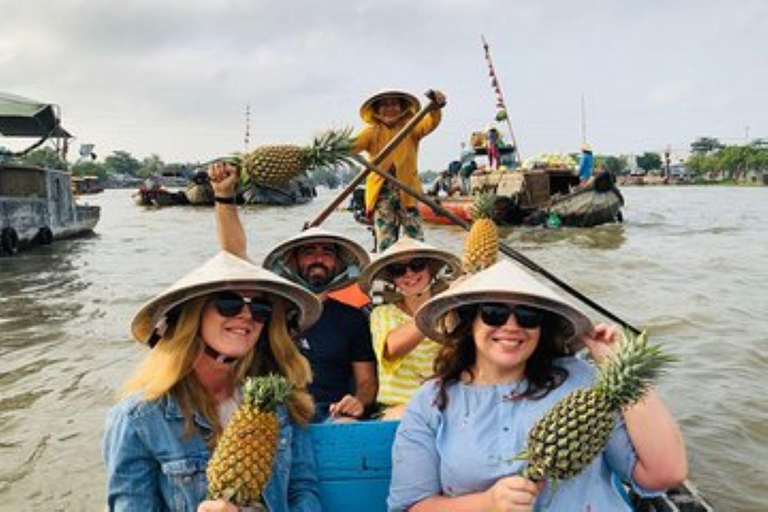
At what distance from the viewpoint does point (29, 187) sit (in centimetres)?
2106

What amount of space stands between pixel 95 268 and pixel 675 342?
559 inches

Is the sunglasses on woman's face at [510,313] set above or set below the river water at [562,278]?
above

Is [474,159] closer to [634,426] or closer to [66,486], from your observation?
[66,486]

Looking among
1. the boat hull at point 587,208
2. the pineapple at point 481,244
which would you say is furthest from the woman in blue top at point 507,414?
the boat hull at point 587,208

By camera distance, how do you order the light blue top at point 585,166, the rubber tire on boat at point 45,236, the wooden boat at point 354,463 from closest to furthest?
the wooden boat at point 354,463, the rubber tire on boat at point 45,236, the light blue top at point 585,166

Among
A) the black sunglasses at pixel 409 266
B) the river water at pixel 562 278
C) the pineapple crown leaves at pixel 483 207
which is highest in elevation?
the pineapple crown leaves at pixel 483 207

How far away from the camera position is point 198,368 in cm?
248

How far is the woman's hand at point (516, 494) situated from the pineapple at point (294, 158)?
72.4 inches

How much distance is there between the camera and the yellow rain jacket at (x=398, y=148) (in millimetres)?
5898

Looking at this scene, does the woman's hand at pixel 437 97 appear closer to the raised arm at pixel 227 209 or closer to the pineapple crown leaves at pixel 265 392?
the raised arm at pixel 227 209

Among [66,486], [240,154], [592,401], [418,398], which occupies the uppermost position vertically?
[240,154]

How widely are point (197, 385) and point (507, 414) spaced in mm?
1049

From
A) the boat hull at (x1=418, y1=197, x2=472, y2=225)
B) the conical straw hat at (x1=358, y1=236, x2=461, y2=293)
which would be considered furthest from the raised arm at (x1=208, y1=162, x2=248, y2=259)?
the boat hull at (x1=418, y1=197, x2=472, y2=225)

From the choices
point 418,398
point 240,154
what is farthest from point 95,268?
point 418,398
